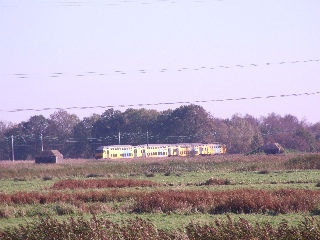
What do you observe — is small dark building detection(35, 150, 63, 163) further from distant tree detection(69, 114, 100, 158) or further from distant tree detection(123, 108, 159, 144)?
distant tree detection(123, 108, 159, 144)

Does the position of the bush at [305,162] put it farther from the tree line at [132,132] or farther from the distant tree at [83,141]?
the distant tree at [83,141]

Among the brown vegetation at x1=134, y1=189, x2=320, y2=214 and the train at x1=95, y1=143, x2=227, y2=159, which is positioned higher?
the train at x1=95, y1=143, x2=227, y2=159

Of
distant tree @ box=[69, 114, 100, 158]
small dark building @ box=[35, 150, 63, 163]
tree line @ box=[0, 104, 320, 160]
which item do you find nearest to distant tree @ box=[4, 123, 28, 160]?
tree line @ box=[0, 104, 320, 160]

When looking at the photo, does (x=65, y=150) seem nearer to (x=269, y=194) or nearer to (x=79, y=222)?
(x=269, y=194)

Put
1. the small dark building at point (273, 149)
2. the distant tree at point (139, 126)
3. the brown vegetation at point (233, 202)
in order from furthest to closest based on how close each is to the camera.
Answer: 1. the distant tree at point (139, 126)
2. the small dark building at point (273, 149)
3. the brown vegetation at point (233, 202)

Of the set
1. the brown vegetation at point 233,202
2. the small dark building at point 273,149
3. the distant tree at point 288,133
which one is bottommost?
the brown vegetation at point 233,202

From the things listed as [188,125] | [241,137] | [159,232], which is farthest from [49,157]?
[159,232]

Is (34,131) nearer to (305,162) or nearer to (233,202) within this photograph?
(305,162)

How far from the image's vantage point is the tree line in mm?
104812

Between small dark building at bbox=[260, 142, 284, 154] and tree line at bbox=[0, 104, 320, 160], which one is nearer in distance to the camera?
small dark building at bbox=[260, 142, 284, 154]

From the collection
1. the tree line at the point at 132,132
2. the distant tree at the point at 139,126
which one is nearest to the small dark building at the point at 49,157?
the tree line at the point at 132,132

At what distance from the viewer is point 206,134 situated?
10519 centimetres

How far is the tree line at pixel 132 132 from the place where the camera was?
344ft

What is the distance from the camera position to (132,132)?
10844 centimetres
